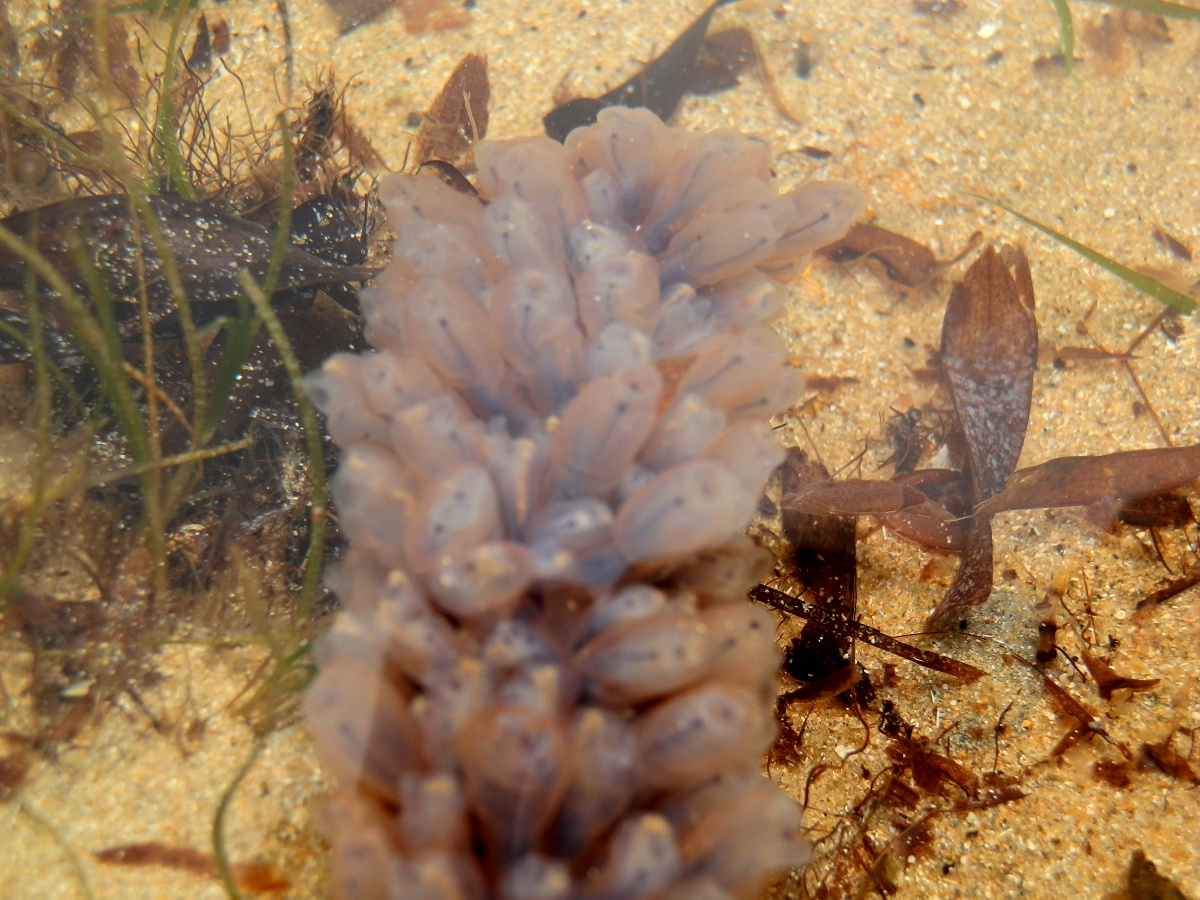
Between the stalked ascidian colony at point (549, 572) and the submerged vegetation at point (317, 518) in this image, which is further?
the submerged vegetation at point (317, 518)

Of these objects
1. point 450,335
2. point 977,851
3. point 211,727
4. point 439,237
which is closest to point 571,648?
point 450,335

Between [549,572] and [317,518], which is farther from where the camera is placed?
[317,518]

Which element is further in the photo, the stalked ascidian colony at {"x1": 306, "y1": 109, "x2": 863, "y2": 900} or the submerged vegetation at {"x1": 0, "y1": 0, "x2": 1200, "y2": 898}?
the submerged vegetation at {"x1": 0, "y1": 0, "x2": 1200, "y2": 898}

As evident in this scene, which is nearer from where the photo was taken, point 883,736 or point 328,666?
point 328,666

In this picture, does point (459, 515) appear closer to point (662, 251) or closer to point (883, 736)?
point (662, 251)
